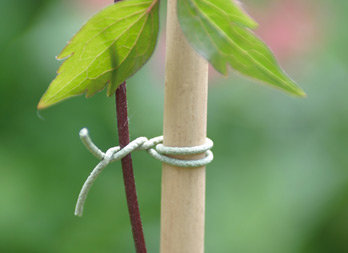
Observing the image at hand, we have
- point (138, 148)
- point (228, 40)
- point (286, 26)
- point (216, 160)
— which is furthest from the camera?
point (216, 160)

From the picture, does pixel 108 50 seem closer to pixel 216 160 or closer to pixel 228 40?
pixel 228 40

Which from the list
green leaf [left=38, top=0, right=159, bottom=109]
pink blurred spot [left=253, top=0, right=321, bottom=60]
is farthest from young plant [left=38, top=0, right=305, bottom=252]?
pink blurred spot [left=253, top=0, right=321, bottom=60]

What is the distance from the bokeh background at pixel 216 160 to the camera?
3.51 ft

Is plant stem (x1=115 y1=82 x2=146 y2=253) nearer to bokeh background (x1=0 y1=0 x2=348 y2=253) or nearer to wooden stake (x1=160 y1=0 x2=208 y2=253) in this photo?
wooden stake (x1=160 y1=0 x2=208 y2=253)

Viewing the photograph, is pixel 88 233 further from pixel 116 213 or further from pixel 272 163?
pixel 272 163

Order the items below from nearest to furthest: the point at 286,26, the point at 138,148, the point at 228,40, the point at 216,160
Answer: the point at 228,40, the point at 138,148, the point at 286,26, the point at 216,160

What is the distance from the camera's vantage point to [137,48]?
1.18 ft

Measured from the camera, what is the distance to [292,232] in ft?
3.55

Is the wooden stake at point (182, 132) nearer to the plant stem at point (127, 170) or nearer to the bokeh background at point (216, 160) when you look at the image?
the plant stem at point (127, 170)

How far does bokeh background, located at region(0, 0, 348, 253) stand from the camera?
107 centimetres

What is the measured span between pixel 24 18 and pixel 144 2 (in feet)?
3.10

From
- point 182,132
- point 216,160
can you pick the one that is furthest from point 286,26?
point 182,132

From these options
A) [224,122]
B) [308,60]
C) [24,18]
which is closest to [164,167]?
[224,122]

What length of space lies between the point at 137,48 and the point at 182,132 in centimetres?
8
